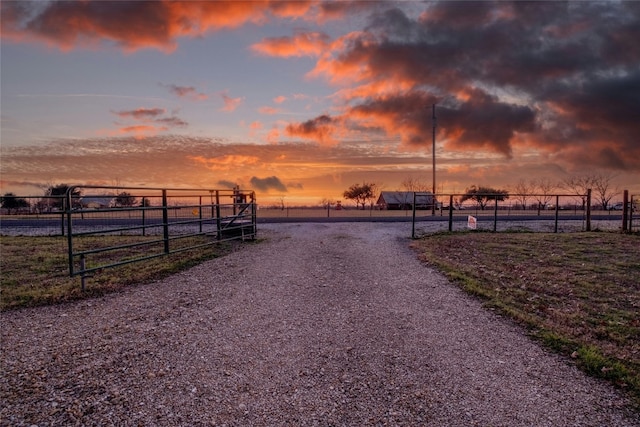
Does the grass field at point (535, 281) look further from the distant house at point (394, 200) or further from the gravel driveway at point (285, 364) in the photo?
the distant house at point (394, 200)

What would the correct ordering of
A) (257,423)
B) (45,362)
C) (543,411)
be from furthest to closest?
1. (45,362)
2. (543,411)
3. (257,423)

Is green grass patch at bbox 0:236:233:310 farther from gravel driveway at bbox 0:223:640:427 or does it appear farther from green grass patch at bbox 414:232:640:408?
green grass patch at bbox 414:232:640:408

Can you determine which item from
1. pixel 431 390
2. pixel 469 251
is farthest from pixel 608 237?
pixel 431 390

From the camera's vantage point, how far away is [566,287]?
756 centimetres

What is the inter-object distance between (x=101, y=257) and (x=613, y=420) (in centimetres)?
1166

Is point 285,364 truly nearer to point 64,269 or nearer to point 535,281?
point 535,281

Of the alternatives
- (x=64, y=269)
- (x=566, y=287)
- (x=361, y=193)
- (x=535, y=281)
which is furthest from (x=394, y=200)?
(x=64, y=269)

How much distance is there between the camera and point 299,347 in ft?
15.0

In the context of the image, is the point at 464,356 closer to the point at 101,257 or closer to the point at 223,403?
the point at 223,403

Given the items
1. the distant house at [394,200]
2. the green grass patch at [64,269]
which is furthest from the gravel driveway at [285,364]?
the distant house at [394,200]

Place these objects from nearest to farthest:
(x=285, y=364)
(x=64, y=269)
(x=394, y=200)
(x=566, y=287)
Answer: (x=285, y=364) → (x=566, y=287) → (x=64, y=269) → (x=394, y=200)

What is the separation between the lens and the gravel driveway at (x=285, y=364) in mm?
3283

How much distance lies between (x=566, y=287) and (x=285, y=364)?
21.1ft

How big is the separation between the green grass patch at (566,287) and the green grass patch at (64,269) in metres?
6.72
